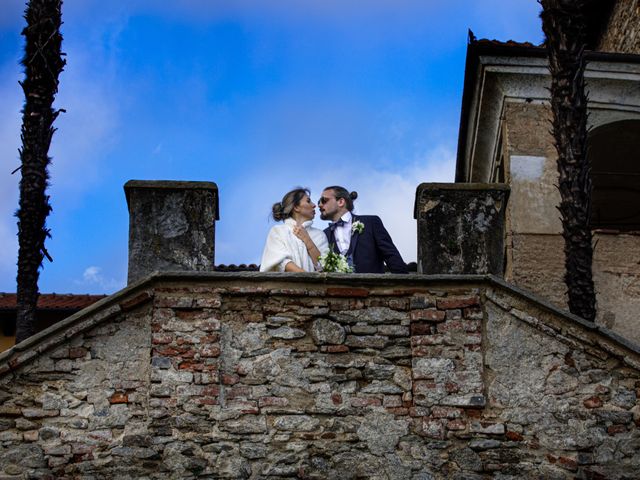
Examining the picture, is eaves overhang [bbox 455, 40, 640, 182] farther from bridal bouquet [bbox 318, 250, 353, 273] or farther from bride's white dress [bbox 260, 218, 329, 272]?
bridal bouquet [bbox 318, 250, 353, 273]

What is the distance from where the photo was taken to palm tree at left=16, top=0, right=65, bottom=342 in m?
11.3

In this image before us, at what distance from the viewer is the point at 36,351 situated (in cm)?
723

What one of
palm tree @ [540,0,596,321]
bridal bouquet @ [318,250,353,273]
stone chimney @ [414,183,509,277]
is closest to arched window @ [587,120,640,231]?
palm tree @ [540,0,596,321]

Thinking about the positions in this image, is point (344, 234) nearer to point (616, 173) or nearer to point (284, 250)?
point (284, 250)

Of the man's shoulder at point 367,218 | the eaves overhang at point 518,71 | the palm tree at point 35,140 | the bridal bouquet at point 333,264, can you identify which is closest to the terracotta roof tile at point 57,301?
the palm tree at point 35,140

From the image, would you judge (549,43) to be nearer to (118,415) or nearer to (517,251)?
(517,251)

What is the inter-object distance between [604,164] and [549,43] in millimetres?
4034

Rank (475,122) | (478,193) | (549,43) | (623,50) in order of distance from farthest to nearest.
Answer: (623,50) < (475,122) < (549,43) < (478,193)

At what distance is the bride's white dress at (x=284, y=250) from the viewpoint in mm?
7957

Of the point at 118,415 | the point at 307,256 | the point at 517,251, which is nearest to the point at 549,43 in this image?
the point at 517,251

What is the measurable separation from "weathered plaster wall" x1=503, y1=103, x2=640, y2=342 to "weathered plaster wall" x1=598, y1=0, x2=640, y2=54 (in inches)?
101

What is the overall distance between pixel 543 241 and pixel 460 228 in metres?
3.71

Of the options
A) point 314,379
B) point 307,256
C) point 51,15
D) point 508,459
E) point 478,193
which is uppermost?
point 51,15

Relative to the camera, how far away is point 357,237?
8.34 m
